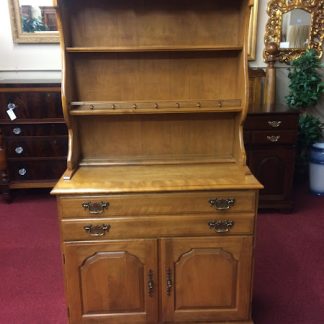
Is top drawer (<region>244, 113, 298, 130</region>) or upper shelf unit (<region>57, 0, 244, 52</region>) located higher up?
upper shelf unit (<region>57, 0, 244, 52</region>)

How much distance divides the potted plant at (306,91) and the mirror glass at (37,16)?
2436mm

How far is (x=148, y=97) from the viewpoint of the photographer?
6.62 ft

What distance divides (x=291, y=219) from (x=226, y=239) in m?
1.72

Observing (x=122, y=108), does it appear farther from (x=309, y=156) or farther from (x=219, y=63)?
(x=309, y=156)

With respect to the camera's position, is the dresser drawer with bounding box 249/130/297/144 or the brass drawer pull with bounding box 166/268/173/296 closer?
the brass drawer pull with bounding box 166/268/173/296

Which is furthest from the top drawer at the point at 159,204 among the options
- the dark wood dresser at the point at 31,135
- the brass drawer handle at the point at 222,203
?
the dark wood dresser at the point at 31,135

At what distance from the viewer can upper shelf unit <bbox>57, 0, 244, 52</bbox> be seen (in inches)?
74.3

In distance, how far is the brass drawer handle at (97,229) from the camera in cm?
169

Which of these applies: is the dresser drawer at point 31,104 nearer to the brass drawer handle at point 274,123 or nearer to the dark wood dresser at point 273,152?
the dark wood dresser at point 273,152

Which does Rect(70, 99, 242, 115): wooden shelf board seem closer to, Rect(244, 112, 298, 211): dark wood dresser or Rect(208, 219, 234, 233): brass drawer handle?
Rect(208, 219, 234, 233): brass drawer handle

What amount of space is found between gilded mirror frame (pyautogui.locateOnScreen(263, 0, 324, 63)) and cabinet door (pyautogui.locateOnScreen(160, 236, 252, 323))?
2491 mm

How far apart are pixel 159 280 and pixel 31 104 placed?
225 cm

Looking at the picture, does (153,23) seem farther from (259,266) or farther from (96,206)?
(259,266)

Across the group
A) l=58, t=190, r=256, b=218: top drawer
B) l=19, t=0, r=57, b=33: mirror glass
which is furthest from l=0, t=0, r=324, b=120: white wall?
l=58, t=190, r=256, b=218: top drawer
